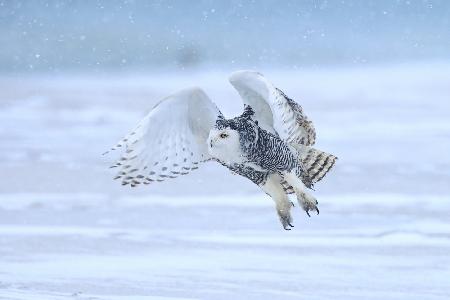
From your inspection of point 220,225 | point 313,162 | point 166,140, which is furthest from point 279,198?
point 220,225

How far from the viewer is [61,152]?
14.4 m

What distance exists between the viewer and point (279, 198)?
6.90 meters

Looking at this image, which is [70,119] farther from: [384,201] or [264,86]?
[264,86]

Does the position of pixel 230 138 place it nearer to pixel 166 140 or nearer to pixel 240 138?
pixel 240 138

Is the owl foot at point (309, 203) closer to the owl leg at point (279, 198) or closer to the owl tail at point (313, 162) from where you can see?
the owl leg at point (279, 198)

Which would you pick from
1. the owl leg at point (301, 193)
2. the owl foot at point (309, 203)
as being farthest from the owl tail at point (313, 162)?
the owl foot at point (309, 203)

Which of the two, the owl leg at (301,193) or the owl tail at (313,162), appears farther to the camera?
the owl tail at (313,162)

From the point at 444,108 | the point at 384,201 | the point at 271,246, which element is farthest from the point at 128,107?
the point at 271,246

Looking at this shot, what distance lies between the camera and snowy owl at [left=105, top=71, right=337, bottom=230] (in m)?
6.74

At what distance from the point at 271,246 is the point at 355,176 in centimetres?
390

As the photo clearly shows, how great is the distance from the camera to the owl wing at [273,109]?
21.9 ft

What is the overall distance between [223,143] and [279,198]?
0.57 metres

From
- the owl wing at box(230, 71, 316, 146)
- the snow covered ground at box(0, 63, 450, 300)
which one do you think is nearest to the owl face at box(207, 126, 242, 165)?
the owl wing at box(230, 71, 316, 146)

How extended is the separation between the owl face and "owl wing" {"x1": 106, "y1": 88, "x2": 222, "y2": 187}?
27cm
